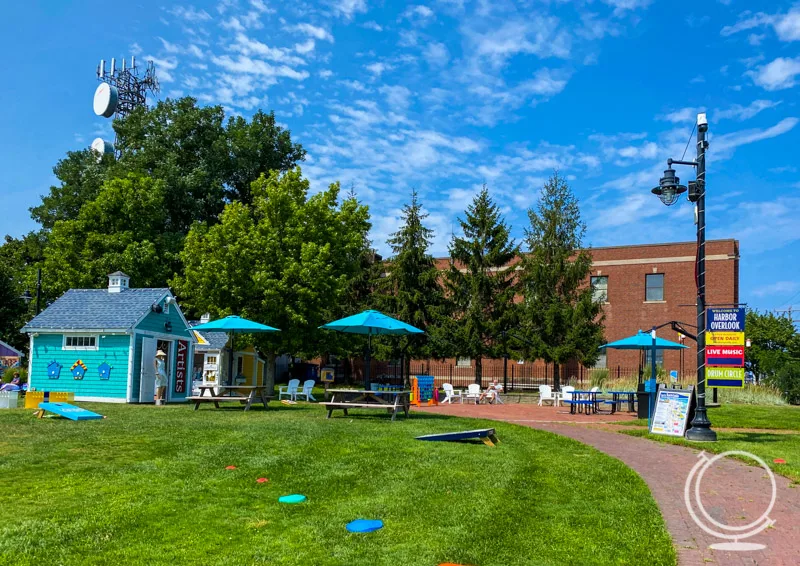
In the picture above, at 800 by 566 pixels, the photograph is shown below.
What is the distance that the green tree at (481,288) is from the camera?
113 feet

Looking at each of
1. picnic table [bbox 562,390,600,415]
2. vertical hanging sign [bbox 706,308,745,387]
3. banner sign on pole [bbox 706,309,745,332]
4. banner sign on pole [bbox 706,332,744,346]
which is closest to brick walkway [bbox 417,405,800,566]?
vertical hanging sign [bbox 706,308,745,387]

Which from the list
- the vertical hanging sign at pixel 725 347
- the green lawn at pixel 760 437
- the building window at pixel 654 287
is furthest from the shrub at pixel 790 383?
the vertical hanging sign at pixel 725 347

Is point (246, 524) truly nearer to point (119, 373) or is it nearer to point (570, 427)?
point (570, 427)

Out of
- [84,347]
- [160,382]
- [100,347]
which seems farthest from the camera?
[84,347]

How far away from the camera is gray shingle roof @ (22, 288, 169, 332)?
23281mm

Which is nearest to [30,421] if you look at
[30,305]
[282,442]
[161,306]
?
[282,442]

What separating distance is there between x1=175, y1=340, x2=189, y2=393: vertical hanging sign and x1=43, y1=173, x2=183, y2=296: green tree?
10.6 m

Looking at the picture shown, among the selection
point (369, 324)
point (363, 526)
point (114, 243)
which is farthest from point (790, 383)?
point (114, 243)

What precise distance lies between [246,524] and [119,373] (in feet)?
61.0

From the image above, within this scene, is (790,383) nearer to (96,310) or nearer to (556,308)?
(556,308)

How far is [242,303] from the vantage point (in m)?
29.2

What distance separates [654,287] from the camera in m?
43.1

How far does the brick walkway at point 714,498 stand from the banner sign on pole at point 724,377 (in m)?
1.85

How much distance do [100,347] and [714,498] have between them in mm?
20523
